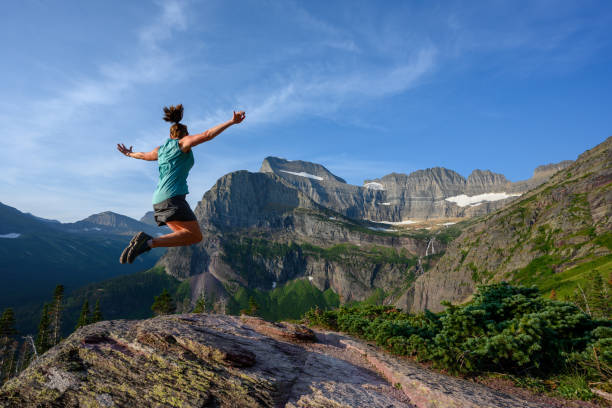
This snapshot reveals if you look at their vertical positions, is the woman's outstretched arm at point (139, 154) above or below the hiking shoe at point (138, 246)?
above

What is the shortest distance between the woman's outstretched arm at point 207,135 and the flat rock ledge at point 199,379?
17.3 feet

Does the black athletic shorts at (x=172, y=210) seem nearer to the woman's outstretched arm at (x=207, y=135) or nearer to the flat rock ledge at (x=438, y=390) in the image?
the woman's outstretched arm at (x=207, y=135)

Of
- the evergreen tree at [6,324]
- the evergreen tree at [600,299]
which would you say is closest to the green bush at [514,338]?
the evergreen tree at [600,299]

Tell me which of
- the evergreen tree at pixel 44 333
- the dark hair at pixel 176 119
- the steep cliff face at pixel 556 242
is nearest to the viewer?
the dark hair at pixel 176 119

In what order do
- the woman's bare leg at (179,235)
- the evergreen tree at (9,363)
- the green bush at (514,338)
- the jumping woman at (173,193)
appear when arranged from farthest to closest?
the evergreen tree at (9,363) → the green bush at (514,338) → the woman's bare leg at (179,235) → the jumping woman at (173,193)

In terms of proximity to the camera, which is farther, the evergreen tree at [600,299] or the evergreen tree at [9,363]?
the evergreen tree at [9,363]

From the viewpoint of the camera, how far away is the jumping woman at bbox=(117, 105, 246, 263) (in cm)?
675

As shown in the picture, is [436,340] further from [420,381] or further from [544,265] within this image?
[544,265]

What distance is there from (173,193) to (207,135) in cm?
159

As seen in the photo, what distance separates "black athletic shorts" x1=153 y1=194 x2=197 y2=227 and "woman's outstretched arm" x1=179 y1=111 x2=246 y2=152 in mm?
1178

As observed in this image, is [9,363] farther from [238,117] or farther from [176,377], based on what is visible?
[238,117]

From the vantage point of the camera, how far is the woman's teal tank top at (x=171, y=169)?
22.6 ft

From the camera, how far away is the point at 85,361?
768 cm

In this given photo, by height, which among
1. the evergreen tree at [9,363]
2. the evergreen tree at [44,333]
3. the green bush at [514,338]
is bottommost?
the evergreen tree at [9,363]
